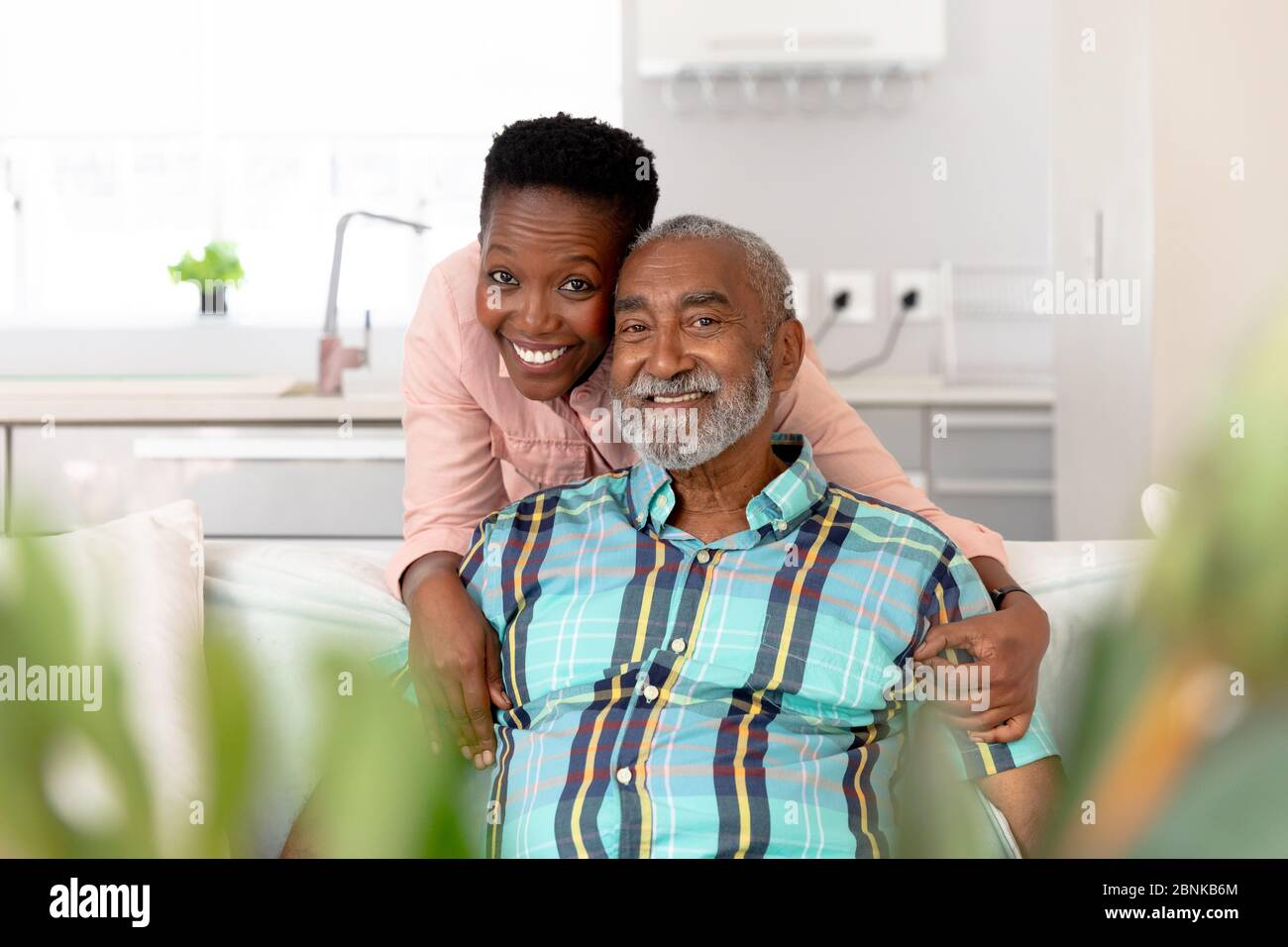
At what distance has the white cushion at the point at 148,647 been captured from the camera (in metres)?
1.14

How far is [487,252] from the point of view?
137 centimetres

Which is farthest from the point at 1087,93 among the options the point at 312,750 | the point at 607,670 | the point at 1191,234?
the point at 312,750

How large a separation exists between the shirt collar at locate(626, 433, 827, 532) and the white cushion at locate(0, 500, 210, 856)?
18.0 inches

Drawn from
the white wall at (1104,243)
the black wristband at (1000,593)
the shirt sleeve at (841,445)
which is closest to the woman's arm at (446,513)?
the shirt sleeve at (841,445)

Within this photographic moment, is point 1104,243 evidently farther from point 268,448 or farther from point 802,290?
point 268,448

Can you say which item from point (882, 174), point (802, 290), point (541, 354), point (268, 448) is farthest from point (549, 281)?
point (882, 174)

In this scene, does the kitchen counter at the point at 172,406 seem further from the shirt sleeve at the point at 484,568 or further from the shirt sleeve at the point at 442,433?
the shirt sleeve at the point at 484,568

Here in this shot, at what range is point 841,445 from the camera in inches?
58.3

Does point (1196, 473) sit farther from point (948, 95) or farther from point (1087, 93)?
point (948, 95)

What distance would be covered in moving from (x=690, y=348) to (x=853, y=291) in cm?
224
